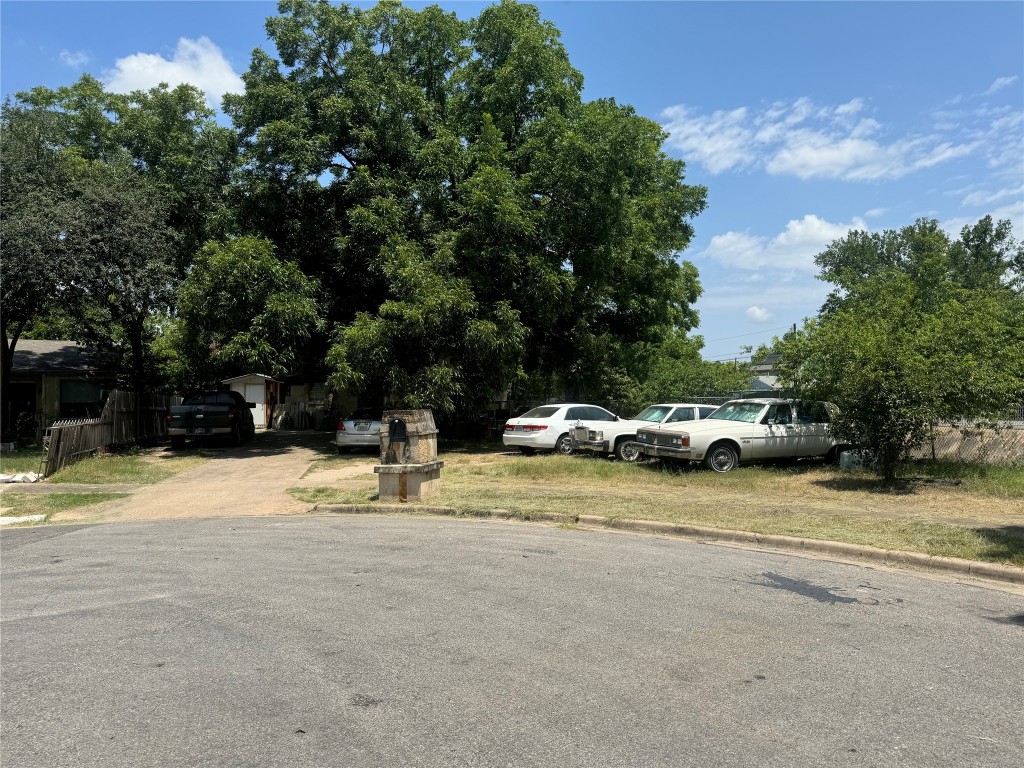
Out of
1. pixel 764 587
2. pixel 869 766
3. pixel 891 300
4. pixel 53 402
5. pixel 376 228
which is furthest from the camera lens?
pixel 53 402

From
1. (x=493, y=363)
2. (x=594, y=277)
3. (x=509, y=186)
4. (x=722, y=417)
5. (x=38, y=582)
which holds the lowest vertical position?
(x=38, y=582)

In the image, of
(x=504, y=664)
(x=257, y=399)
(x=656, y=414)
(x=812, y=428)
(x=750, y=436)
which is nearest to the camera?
(x=504, y=664)

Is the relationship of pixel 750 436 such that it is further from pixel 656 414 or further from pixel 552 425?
pixel 552 425

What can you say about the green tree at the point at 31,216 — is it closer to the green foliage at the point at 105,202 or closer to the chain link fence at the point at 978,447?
the green foliage at the point at 105,202

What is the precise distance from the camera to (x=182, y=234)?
2452 centimetres

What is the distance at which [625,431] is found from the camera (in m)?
19.1

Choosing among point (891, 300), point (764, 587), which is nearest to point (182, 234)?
point (891, 300)

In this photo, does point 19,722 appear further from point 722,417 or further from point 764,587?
point 722,417

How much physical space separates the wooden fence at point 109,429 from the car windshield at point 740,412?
14.7m

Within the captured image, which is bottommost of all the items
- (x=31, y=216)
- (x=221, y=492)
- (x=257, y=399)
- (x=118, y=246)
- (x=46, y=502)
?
(x=46, y=502)

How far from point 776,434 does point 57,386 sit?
2640cm

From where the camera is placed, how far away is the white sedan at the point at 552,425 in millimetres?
19938

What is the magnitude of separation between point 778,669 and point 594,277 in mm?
19881

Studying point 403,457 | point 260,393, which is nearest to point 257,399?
point 260,393
